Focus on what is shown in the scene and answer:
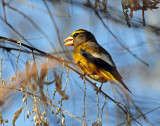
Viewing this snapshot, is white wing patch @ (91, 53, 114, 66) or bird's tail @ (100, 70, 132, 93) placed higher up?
white wing patch @ (91, 53, 114, 66)

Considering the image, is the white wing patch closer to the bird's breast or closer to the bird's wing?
the bird's wing

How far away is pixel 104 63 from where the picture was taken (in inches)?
119

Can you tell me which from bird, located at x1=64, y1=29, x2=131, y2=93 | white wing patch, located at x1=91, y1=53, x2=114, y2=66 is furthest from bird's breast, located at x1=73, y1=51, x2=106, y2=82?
white wing patch, located at x1=91, y1=53, x2=114, y2=66

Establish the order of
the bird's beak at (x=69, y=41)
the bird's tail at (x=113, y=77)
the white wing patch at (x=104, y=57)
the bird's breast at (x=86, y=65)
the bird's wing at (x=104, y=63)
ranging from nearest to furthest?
the bird's tail at (x=113, y=77) < the bird's wing at (x=104, y=63) < the bird's breast at (x=86, y=65) < the white wing patch at (x=104, y=57) < the bird's beak at (x=69, y=41)

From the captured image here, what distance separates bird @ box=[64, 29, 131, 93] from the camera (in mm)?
2820

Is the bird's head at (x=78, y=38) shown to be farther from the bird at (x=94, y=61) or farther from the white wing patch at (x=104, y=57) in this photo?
the white wing patch at (x=104, y=57)

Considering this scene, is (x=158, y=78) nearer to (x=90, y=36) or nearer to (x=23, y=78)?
(x=90, y=36)

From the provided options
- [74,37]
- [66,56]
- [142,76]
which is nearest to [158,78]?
[142,76]

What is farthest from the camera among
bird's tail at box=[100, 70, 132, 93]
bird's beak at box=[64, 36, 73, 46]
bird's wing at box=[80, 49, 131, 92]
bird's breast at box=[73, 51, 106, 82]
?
bird's beak at box=[64, 36, 73, 46]

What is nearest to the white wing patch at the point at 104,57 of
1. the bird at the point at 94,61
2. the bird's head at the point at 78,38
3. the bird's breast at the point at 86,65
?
the bird at the point at 94,61

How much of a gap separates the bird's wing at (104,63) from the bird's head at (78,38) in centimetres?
52

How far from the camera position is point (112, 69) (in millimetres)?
2916

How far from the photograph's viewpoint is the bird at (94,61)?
2820mm

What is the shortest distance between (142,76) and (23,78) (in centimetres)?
221
